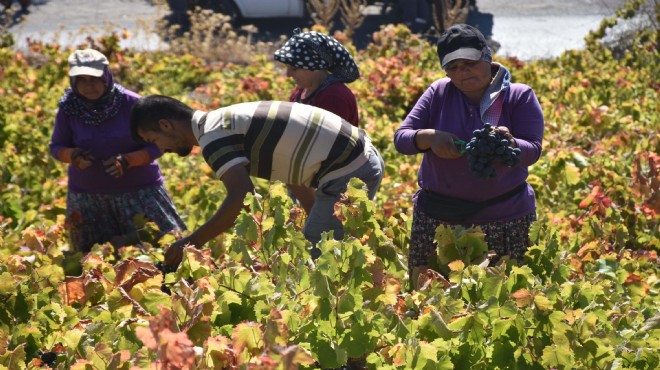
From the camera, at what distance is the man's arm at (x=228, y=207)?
3379 mm

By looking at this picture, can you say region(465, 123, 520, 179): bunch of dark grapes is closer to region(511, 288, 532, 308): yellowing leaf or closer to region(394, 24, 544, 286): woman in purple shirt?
region(394, 24, 544, 286): woman in purple shirt

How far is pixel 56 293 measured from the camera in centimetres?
322

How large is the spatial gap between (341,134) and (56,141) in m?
1.79

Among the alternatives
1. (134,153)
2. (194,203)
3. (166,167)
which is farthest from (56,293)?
(166,167)

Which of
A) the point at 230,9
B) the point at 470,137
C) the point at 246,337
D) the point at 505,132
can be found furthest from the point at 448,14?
the point at 246,337

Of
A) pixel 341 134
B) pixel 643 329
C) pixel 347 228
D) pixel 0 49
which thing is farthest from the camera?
pixel 0 49

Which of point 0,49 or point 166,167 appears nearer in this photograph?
point 166,167

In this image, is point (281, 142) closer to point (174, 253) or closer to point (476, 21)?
point (174, 253)

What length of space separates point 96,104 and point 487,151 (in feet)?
7.23

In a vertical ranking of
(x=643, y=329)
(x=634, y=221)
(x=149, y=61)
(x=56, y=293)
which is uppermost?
(x=643, y=329)

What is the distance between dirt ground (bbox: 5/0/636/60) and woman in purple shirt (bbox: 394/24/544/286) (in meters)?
8.81

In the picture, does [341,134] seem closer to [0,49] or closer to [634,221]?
[634,221]

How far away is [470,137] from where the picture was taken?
11.4ft

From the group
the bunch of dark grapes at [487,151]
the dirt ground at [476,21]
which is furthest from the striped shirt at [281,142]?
the dirt ground at [476,21]
